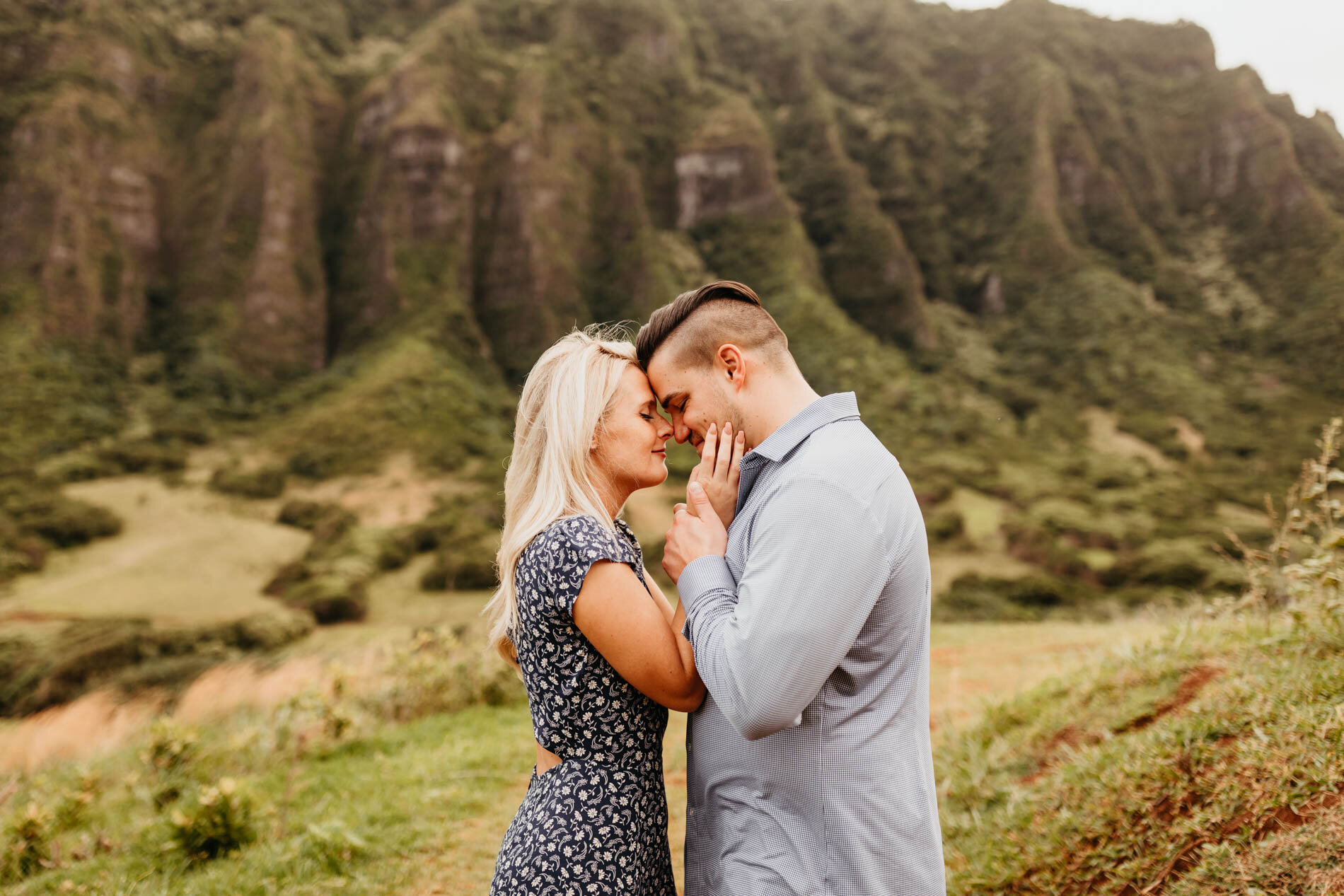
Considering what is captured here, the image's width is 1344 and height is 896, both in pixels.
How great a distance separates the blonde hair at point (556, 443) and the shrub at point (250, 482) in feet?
157

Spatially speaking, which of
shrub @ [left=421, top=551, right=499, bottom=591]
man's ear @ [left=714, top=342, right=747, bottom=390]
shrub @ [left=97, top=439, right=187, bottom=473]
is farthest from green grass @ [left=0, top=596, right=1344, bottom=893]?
shrub @ [left=97, top=439, right=187, bottom=473]

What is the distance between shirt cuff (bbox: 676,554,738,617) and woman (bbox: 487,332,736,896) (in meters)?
0.13

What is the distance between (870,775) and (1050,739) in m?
3.58

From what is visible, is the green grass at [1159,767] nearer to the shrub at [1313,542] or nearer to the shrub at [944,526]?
the shrub at [1313,542]

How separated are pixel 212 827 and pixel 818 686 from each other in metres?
4.66

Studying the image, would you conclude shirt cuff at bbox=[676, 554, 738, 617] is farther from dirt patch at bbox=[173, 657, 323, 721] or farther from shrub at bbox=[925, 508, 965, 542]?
shrub at bbox=[925, 508, 965, 542]

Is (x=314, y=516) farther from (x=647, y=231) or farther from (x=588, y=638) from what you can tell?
(x=588, y=638)

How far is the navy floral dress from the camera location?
6.71 feet

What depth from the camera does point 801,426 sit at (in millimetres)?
2020

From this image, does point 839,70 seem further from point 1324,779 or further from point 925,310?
point 1324,779

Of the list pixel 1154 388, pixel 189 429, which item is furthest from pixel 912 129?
pixel 189 429

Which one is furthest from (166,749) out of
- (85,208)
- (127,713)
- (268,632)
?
(85,208)

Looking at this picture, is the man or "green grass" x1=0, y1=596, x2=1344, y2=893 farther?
"green grass" x1=0, y1=596, x2=1344, y2=893

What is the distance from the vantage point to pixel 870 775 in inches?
70.8
